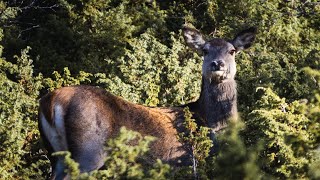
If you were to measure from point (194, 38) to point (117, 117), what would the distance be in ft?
7.92

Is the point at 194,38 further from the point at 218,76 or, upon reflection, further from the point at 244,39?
the point at 218,76

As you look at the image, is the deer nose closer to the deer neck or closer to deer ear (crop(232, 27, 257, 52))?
the deer neck

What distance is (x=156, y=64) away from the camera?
1245cm

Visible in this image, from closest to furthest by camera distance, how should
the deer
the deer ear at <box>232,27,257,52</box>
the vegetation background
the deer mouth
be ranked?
the vegetation background < the deer < the deer mouth < the deer ear at <box>232,27,257,52</box>

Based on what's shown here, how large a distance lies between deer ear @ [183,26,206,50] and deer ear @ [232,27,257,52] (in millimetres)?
510

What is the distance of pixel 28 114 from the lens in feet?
34.5

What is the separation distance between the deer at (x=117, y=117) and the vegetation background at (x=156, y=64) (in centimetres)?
53

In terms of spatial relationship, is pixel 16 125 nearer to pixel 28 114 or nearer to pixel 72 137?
pixel 28 114

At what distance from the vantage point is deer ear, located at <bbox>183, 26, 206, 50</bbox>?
10.6 metres

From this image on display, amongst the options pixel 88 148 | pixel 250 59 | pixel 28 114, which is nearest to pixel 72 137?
pixel 88 148

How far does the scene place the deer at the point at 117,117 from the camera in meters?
8.32

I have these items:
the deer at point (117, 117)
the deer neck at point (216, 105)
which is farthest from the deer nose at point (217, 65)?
the deer neck at point (216, 105)

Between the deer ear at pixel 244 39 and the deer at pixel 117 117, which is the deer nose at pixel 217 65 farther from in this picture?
the deer ear at pixel 244 39

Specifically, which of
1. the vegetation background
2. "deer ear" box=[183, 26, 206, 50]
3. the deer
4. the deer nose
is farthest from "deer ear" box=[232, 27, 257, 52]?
the deer nose
